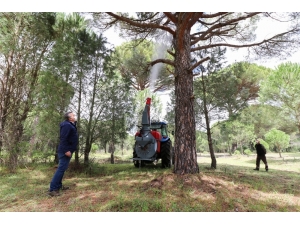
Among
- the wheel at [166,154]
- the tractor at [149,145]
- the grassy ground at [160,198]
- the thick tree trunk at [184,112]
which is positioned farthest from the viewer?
the wheel at [166,154]

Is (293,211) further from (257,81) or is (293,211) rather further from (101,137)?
(257,81)

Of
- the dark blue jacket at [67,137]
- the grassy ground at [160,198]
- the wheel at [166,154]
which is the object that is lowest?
the grassy ground at [160,198]

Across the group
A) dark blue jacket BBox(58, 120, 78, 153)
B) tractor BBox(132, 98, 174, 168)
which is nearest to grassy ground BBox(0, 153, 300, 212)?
dark blue jacket BBox(58, 120, 78, 153)

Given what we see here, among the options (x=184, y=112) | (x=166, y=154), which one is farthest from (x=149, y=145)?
(x=184, y=112)

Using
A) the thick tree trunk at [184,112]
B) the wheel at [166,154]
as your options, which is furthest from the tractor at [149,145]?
the thick tree trunk at [184,112]

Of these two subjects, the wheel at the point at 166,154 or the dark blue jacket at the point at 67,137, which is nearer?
the dark blue jacket at the point at 67,137

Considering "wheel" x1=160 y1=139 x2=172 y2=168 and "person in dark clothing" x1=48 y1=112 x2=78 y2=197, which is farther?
"wheel" x1=160 y1=139 x2=172 y2=168

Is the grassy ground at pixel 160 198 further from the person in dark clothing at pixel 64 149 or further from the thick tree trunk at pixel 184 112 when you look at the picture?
the thick tree trunk at pixel 184 112

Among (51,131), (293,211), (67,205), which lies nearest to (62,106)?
(51,131)

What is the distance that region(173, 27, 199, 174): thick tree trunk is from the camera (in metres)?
3.29

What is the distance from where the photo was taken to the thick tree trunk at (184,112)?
3285 millimetres

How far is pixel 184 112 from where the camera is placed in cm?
346

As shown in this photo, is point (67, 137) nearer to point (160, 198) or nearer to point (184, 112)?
point (160, 198)

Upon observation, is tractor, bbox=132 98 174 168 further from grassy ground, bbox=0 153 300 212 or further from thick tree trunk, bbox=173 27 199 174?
grassy ground, bbox=0 153 300 212
